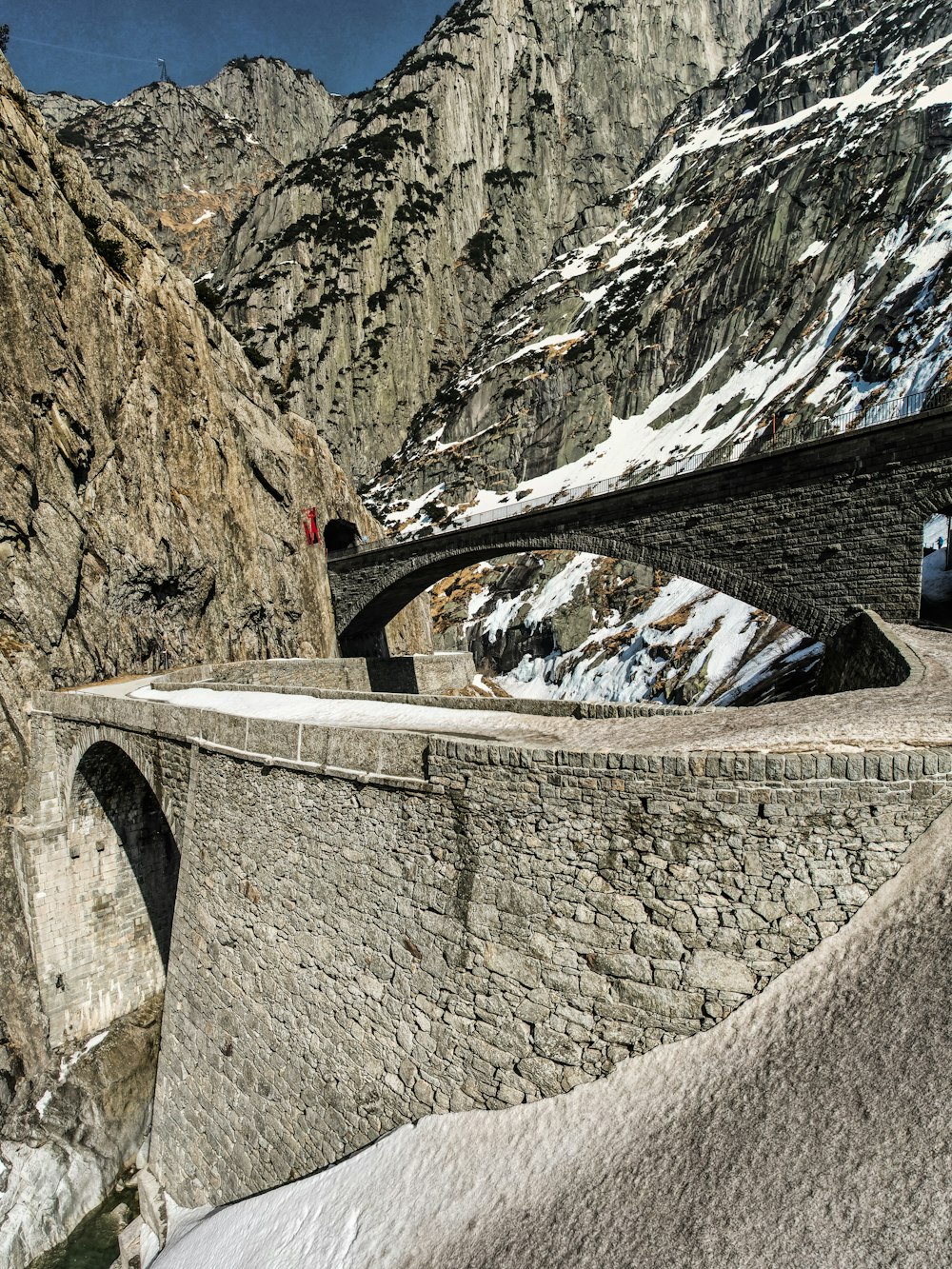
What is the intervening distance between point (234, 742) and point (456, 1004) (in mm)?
5331

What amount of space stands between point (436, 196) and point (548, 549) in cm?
8324

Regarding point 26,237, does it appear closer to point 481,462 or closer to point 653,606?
point 653,606

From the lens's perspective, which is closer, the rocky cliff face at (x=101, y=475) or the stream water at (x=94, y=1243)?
the stream water at (x=94, y=1243)

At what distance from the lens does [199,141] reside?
352 ft

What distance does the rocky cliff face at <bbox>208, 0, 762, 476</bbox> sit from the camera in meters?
83.5

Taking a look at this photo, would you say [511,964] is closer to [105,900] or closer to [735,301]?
[105,900]

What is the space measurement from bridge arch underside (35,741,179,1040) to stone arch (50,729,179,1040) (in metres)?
0.02

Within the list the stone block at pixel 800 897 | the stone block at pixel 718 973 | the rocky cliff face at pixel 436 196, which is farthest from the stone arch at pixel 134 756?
the rocky cliff face at pixel 436 196

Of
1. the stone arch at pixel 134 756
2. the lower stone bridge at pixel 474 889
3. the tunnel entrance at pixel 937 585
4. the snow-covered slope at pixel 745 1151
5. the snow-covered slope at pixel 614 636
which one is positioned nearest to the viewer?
the snow-covered slope at pixel 745 1151

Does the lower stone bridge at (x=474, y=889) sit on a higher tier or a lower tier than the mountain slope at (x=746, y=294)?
lower

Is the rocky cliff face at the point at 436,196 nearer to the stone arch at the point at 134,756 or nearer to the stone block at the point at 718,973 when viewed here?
the stone arch at the point at 134,756

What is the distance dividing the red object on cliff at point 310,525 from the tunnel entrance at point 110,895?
20534 mm

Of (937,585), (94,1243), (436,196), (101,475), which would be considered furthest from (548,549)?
(436,196)

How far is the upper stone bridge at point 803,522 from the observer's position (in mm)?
17344
